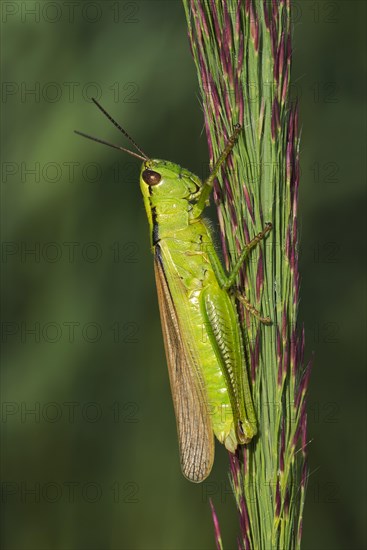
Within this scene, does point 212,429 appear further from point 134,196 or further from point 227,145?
point 134,196

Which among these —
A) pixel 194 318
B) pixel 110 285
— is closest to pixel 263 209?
pixel 194 318

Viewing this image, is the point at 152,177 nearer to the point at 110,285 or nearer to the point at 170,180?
the point at 170,180

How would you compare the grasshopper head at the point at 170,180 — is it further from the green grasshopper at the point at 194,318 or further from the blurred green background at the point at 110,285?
the blurred green background at the point at 110,285

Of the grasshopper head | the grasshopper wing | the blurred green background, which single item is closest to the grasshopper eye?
the grasshopper head

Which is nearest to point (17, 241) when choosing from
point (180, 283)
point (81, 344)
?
point (81, 344)

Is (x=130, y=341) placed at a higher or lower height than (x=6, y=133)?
lower
